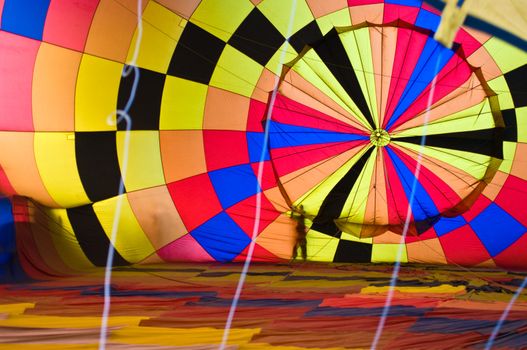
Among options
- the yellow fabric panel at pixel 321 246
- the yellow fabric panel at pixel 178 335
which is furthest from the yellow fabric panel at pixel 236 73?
the yellow fabric panel at pixel 178 335

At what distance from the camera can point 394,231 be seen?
14.9ft

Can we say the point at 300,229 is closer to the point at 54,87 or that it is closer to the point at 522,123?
the point at 522,123

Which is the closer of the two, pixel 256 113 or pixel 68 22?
pixel 68 22

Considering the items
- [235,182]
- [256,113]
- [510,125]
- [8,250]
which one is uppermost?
[256,113]

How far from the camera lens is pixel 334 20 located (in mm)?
4156

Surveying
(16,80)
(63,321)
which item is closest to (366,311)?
(63,321)

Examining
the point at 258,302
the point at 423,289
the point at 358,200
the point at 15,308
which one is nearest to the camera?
the point at 15,308

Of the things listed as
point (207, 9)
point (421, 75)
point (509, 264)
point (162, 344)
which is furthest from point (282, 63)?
point (162, 344)

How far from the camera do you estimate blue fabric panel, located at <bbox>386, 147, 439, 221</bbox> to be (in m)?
4.50

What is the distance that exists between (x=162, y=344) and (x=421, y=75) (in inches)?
104

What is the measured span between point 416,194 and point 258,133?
3.78ft

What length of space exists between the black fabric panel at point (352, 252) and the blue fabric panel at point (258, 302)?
4.27 feet

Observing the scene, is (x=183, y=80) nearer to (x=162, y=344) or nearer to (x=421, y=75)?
(x=421, y=75)

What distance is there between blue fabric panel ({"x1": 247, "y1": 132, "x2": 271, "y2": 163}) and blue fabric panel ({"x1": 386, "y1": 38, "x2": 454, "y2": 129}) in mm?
845
